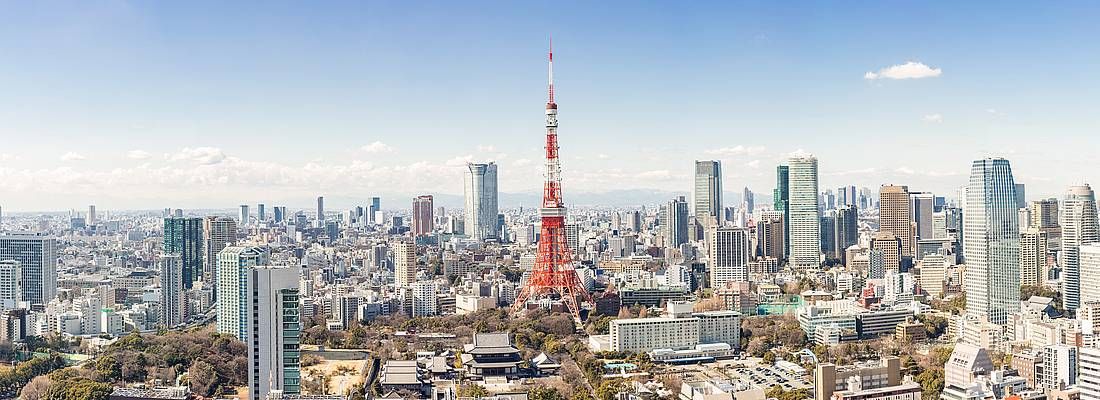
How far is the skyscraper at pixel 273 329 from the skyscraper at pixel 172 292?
6.27 m

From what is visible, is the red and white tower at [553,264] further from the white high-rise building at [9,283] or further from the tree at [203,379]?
the white high-rise building at [9,283]

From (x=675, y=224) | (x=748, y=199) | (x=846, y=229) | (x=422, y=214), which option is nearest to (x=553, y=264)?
(x=846, y=229)

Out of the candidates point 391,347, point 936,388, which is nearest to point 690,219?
point 391,347

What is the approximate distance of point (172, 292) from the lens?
14664 mm

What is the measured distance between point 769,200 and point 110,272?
55.6ft

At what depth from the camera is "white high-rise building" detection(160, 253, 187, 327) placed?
13.9 m

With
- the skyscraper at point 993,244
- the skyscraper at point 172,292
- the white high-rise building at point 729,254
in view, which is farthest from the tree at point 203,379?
the white high-rise building at point 729,254

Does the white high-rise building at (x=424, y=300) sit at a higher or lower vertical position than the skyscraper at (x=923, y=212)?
lower

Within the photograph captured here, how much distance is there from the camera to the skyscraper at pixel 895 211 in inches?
865

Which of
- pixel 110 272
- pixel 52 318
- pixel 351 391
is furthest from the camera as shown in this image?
pixel 110 272

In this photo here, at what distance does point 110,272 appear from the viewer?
57.5 ft

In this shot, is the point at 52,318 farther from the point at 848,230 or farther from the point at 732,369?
the point at 848,230

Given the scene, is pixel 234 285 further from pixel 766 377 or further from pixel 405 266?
pixel 405 266

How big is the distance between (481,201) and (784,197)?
10.2 m
